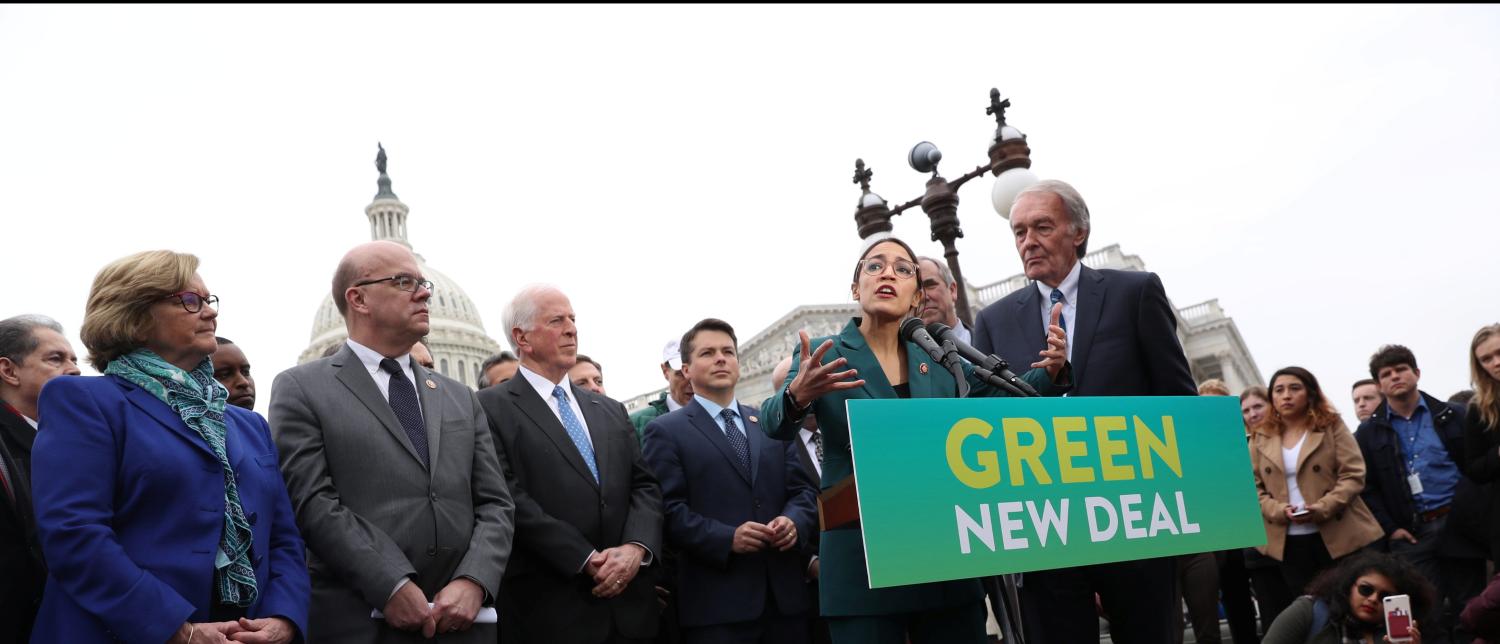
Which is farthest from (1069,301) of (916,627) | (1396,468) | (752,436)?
(1396,468)

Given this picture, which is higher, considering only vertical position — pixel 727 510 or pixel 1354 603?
pixel 727 510

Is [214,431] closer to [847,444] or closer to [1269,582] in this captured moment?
[847,444]

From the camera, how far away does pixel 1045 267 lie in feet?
13.6

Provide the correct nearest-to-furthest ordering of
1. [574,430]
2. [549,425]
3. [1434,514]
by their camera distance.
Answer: [549,425] < [574,430] < [1434,514]

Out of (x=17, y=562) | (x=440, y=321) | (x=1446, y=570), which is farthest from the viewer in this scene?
(x=440, y=321)

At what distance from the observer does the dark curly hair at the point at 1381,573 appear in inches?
215

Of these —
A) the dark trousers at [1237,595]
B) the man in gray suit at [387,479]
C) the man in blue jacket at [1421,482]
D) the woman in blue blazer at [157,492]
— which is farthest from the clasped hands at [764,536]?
the man in blue jacket at [1421,482]

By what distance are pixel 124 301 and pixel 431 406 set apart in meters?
1.18

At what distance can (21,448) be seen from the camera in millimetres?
4387

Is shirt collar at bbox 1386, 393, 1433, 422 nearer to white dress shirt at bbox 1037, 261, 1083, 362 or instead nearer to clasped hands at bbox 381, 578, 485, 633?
white dress shirt at bbox 1037, 261, 1083, 362

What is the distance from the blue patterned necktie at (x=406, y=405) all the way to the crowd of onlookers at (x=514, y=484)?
0.01 metres

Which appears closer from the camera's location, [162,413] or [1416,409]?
[162,413]

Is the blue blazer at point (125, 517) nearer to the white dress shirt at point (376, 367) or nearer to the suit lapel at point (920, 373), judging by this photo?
the white dress shirt at point (376, 367)

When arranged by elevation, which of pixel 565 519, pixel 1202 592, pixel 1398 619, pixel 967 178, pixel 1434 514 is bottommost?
pixel 1398 619
